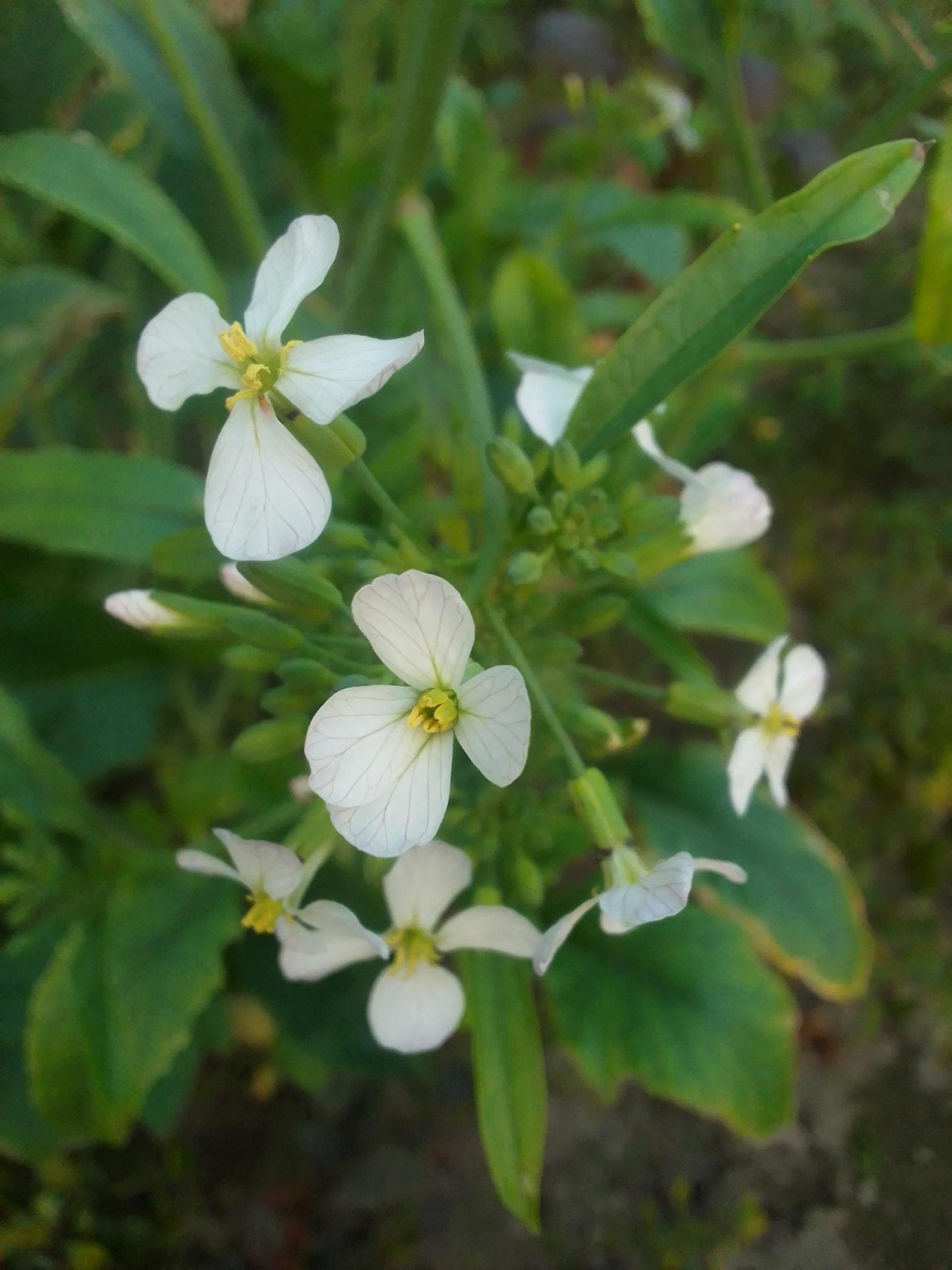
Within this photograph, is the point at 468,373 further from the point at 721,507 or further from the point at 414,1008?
the point at 414,1008

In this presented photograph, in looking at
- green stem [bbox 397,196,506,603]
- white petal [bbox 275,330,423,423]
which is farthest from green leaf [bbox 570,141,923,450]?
white petal [bbox 275,330,423,423]

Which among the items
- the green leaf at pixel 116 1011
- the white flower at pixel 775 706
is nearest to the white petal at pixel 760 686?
the white flower at pixel 775 706

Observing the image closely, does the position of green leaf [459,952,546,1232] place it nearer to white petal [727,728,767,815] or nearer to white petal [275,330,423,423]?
white petal [727,728,767,815]

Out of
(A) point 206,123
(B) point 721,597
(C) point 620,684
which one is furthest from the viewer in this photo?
(B) point 721,597

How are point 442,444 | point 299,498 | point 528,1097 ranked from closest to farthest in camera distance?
point 299,498 → point 528,1097 → point 442,444

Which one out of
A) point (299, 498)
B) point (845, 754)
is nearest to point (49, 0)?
point (299, 498)

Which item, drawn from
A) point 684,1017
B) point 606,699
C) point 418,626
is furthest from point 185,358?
point 606,699

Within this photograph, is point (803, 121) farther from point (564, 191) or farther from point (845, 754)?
point (845, 754)
